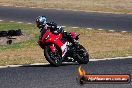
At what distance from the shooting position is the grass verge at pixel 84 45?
55.4 feet

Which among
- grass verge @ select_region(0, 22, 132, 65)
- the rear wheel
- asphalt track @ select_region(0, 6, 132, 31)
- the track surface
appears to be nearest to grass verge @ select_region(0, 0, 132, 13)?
asphalt track @ select_region(0, 6, 132, 31)

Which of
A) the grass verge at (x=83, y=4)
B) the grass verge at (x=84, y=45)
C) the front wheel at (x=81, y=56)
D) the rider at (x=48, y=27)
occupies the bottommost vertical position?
the grass verge at (x=83, y=4)

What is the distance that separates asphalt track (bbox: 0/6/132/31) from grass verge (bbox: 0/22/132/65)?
209 cm

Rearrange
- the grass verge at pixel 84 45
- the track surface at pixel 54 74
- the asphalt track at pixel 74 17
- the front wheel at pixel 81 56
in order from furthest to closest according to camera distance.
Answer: the asphalt track at pixel 74 17 < the grass verge at pixel 84 45 < the front wheel at pixel 81 56 < the track surface at pixel 54 74

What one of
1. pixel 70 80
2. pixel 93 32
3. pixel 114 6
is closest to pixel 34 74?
pixel 70 80

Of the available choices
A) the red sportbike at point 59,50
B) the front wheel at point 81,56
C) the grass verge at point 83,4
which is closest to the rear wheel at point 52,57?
the red sportbike at point 59,50

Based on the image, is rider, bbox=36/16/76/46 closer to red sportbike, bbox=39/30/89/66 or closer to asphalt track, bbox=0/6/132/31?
red sportbike, bbox=39/30/89/66

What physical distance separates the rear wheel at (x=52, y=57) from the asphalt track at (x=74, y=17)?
12985 millimetres

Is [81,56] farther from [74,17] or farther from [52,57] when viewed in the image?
[74,17]

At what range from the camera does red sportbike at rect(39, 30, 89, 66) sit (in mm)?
14758

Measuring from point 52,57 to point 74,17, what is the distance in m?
17.5

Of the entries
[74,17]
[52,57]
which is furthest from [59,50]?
[74,17]

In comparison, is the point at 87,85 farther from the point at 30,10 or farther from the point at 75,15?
the point at 30,10

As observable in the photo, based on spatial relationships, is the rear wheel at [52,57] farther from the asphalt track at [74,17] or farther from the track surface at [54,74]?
the asphalt track at [74,17]
